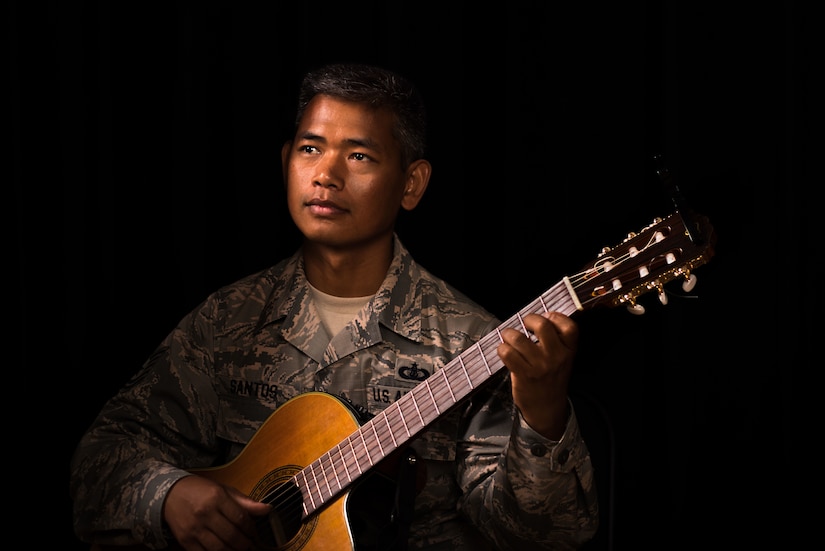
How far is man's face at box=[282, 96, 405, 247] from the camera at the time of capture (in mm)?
2088

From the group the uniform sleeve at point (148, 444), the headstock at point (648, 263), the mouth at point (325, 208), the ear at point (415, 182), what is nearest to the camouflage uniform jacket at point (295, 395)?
the uniform sleeve at point (148, 444)

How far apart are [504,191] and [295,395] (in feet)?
2.87

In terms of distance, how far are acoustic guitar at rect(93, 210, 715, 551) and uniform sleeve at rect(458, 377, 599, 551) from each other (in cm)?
17

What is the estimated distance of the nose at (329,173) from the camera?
→ 207cm

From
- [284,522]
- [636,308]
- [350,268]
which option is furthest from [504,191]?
[284,522]

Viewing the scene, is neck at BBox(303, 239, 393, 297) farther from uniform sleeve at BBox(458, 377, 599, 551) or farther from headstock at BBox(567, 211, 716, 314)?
headstock at BBox(567, 211, 716, 314)

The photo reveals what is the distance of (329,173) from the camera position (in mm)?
2070

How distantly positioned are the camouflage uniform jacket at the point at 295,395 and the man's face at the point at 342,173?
0.18m

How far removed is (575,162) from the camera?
8.41ft

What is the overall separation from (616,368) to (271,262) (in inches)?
40.3

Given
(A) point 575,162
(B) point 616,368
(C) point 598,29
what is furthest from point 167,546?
(C) point 598,29

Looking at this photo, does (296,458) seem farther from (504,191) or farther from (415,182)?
(504,191)

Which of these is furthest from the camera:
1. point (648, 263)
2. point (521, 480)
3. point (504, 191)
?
point (504, 191)

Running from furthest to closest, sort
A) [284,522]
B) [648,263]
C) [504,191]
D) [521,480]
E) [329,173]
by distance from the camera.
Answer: [504,191], [329,173], [284,522], [521,480], [648,263]
